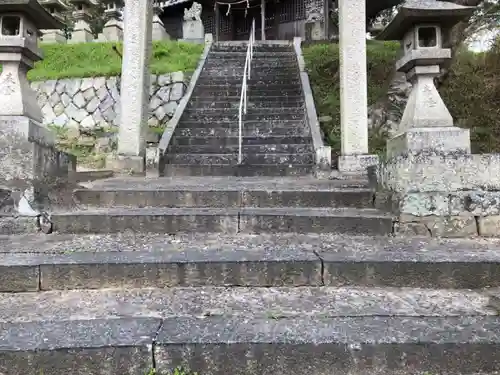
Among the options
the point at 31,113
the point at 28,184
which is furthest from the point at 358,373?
the point at 31,113

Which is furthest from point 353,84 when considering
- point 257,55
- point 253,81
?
point 257,55

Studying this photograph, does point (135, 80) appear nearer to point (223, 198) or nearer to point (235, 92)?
point (235, 92)

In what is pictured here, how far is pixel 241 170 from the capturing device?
21.3ft

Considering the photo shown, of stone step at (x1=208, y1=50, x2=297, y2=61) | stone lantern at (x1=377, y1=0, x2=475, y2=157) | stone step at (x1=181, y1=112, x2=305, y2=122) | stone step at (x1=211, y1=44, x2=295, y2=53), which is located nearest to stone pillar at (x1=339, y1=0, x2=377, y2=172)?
stone step at (x1=181, y1=112, x2=305, y2=122)

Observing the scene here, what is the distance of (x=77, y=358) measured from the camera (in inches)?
71.4

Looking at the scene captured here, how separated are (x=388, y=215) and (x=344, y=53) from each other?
12.9ft

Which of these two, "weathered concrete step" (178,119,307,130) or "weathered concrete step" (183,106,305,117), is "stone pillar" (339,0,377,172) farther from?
"weathered concrete step" (183,106,305,117)

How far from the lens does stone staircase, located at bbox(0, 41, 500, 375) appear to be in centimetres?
186

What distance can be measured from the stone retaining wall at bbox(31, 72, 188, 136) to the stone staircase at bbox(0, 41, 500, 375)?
6.87 meters

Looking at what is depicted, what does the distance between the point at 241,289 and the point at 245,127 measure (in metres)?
5.51

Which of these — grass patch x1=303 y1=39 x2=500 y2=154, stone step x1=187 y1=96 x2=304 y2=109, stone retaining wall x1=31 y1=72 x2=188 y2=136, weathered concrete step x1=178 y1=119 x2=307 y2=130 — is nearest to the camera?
grass patch x1=303 y1=39 x2=500 y2=154

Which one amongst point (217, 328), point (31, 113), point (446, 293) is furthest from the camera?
point (31, 113)

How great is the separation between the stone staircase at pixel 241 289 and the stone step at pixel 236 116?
12.9 ft

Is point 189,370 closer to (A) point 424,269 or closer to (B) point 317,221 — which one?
(A) point 424,269
